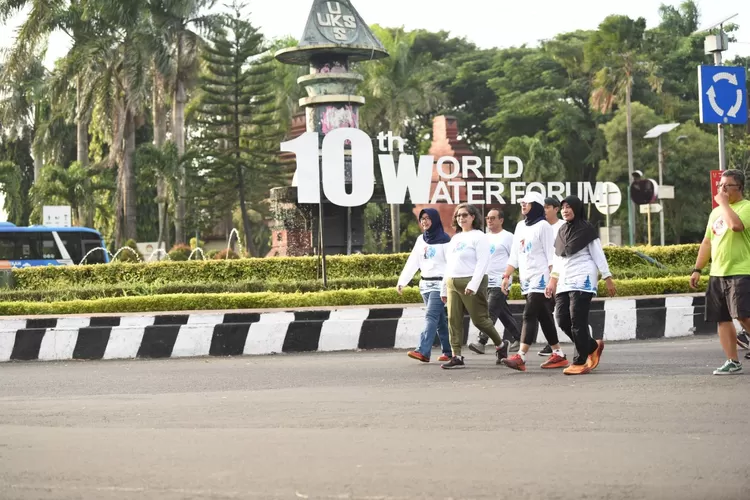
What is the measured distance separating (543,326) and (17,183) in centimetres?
4451

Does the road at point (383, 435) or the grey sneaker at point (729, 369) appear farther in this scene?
the grey sneaker at point (729, 369)

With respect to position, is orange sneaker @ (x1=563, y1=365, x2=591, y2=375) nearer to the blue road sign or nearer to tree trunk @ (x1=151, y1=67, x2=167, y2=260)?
the blue road sign

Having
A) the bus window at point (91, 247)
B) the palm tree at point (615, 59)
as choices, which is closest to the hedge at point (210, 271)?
the bus window at point (91, 247)

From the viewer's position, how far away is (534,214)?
34.2 feet

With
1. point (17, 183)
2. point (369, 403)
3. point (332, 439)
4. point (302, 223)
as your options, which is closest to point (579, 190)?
point (302, 223)

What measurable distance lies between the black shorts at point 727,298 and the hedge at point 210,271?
1232 cm

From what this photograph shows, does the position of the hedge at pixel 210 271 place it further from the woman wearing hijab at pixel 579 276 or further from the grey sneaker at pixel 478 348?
the woman wearing hijab at pixel 579 276

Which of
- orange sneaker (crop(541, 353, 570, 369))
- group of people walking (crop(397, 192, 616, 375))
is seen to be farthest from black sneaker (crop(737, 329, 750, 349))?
orange sneaker (crop(541, 353, 570, 369))

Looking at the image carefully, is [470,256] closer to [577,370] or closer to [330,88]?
[577,370]

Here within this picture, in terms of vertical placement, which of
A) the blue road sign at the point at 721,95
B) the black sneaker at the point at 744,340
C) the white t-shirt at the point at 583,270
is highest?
the blue road sign at the point at 721,95

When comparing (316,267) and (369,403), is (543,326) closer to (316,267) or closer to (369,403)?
(369,403)

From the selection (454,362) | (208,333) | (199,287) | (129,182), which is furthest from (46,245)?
(454,362)

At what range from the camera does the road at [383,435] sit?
15.8 feet

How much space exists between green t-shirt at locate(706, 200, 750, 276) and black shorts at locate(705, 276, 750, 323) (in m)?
0.06
